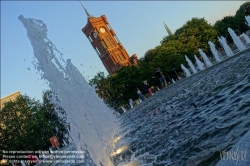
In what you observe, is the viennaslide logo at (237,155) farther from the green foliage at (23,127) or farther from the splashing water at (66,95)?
the green foliage at (23,127)

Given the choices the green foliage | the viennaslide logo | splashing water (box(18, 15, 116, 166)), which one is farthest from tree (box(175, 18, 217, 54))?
the viennaslide logo

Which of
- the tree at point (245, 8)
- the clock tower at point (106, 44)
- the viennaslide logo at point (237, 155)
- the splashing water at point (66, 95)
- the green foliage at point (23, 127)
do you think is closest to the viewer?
the viennaslide logo at point (237, 155)

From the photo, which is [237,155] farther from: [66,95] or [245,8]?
[245,8]

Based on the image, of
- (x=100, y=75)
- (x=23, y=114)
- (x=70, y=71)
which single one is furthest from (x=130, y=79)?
(x=70, y=71)

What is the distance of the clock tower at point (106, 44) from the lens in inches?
3155

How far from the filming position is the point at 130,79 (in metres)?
52.2

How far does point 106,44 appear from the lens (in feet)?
269

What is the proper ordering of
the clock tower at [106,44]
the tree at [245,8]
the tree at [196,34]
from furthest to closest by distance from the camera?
1. the tree at [245,8]
2. the clock tower at [106,44]
3. the tree at [196,34]

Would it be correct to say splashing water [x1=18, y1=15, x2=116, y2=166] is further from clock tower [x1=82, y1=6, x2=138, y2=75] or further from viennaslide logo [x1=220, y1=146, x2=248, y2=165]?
clock tower [x1=82, y1=6, x2=138, y2=75]

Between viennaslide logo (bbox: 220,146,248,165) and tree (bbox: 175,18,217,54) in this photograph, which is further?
tree (bbox: 175,18,217,54)

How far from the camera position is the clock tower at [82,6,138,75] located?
80.1m

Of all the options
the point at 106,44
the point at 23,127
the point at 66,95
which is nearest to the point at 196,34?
the point at 106,44

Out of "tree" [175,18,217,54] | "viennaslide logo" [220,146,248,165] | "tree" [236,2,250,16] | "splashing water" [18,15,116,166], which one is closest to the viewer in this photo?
"viennaslide logo" [220,146,248,165]

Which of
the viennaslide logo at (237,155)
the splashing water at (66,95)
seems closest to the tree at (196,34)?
the splashing water at (66,95)
